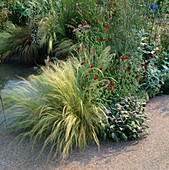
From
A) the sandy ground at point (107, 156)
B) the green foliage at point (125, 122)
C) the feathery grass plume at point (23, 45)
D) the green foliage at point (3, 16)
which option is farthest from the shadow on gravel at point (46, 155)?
the green foliage at point (3, 16)

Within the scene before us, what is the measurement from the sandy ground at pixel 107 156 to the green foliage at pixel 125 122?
11cm

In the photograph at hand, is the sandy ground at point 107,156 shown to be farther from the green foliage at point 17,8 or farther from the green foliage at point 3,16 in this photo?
the green foliage at point 17,8

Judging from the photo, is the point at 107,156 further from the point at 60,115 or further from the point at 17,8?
the point at 17,8

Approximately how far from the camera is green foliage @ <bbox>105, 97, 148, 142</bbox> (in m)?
2.67

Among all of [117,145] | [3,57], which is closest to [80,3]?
[3,57]

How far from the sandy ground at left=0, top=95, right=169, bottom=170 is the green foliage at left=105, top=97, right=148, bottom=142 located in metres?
0.11

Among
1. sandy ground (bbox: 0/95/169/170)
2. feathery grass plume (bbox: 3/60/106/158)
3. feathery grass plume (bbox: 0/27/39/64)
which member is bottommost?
sandy ground (bbox: 0/95/169/170)

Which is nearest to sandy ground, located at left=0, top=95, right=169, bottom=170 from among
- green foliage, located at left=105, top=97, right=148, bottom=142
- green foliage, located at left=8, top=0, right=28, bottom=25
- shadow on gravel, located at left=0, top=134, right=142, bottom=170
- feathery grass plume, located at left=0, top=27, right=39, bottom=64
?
shadow on gravel, located at left=0, top=134, right=142, bottom=170

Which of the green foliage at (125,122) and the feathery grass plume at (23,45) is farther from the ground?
the feathery grass plume at (23,45)

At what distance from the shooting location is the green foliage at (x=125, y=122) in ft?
8.77

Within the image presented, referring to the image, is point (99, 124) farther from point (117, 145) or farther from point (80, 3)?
point (80, 3)

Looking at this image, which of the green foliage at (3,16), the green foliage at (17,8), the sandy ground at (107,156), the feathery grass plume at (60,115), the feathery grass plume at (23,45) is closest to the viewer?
the sandy ground at (107,156)

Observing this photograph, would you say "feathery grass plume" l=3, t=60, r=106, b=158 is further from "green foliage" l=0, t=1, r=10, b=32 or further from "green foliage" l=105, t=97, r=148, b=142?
"green foliage" l=0, t=1, r=10, b=32

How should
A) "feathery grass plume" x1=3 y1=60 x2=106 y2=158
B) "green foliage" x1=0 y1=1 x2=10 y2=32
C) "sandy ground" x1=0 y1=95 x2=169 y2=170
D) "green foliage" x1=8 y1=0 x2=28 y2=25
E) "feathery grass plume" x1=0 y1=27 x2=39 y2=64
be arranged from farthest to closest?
"green foliage" x1=8 y1=0 x2=28 y2=25 → "green foliage" x1=0 y1=1 x2=10 y2=32 → "feathery grass plume" x1=0 y1=27 x2=39 y2=64 → "feathery grass plume" x1=3 y1=60 x2=106 y2=158 → "sandy ground" x1=0 y1=95 x2=169 y2=170
